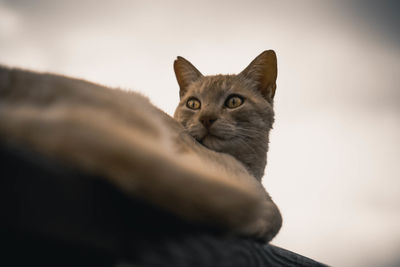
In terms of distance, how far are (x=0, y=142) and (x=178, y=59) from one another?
1.70 meters

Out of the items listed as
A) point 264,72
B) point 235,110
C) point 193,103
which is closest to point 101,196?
point 235,110

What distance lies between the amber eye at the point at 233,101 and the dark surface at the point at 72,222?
1.21m

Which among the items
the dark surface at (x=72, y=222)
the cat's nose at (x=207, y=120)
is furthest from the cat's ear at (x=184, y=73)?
the dark surface at (x=72, y=222)

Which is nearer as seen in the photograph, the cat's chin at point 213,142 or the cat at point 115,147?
the cat at point 115,147

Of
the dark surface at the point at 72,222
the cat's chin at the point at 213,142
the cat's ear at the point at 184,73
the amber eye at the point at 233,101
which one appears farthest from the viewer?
the cat's ear at the point at 184,73

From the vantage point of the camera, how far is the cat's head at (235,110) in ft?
5.19

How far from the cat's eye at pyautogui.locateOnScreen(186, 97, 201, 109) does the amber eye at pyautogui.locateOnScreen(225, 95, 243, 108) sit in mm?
199

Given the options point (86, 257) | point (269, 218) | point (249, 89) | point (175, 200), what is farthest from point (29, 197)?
point (249, 89)

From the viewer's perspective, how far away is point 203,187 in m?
0.67

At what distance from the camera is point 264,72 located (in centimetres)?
195

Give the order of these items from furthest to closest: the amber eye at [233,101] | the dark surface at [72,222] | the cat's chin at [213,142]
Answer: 1. the amber eye at [233,101]
2. the cat's chin at [213,142]
3. the dark surface at [72,222]

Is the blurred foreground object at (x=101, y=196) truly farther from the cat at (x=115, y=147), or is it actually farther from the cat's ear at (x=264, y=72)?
the cat's ear at (x=264, y=72)

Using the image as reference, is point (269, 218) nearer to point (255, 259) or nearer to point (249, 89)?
point (255, 259)

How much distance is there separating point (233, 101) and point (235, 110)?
0.09m
